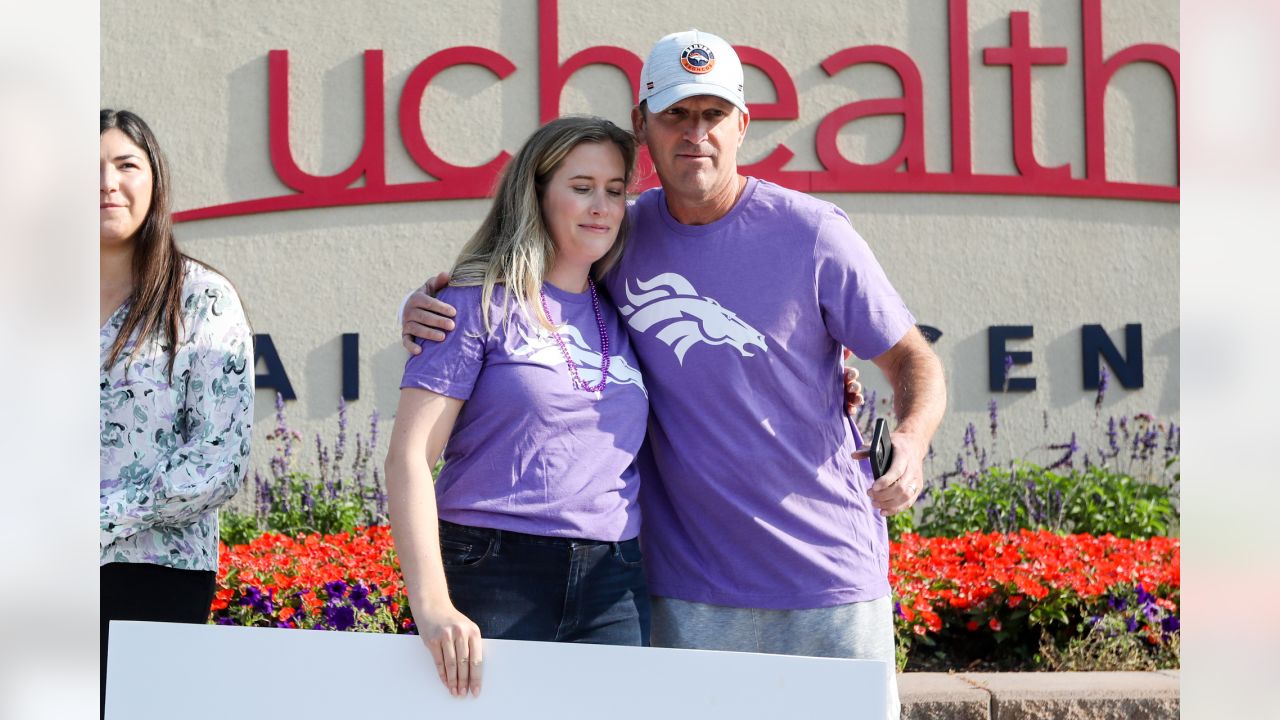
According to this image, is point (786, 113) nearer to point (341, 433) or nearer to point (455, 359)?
point (341, 433)

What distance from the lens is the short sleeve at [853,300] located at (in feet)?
7.09

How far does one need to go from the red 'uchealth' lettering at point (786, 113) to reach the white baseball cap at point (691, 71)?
425 centimetres

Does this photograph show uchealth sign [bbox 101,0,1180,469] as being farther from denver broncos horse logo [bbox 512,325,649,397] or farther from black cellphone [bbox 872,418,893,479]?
black cellphone [bbox 872,418,893,479]

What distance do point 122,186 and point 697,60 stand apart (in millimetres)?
1101

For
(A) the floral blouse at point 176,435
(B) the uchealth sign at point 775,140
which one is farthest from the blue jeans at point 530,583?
(B) the uchealth sign at point 775,140

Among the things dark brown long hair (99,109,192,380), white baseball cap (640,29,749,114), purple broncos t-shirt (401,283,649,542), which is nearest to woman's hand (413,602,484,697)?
purple broncos t-shirt (401,283,649,542)

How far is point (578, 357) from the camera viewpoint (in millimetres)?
2105

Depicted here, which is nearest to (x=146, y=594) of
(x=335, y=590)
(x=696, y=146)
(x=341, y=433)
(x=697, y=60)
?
(x=696, y=146)

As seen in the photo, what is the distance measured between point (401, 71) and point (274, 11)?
77 cm

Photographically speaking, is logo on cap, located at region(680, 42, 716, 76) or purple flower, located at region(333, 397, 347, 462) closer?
logo on cap, located at region(680, 42, 716, 76)

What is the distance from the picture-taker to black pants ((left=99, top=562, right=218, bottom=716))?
2.15 meters
